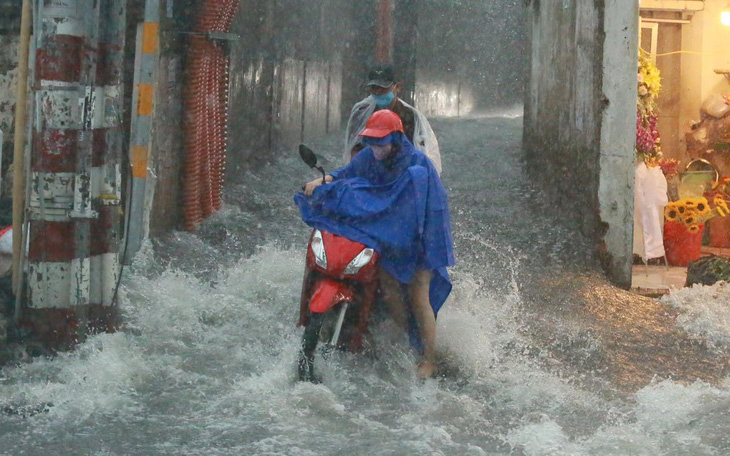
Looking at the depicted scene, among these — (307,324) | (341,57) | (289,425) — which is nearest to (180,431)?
(289,425)

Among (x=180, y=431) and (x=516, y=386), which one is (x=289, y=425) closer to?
(x=180, y=431)

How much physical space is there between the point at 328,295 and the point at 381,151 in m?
0.91

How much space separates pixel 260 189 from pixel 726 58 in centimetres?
631

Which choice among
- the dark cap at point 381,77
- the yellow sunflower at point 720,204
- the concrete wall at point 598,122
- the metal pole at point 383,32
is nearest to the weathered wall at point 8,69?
the dark cap at point 381,77

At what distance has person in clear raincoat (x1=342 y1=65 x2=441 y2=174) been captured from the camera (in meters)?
7.52

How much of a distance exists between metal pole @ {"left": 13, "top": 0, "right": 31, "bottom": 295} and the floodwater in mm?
685

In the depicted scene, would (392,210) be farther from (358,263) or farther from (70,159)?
(70,159)

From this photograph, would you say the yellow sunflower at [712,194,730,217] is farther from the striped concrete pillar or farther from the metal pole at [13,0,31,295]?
the metal pole at [13,0,31,295]

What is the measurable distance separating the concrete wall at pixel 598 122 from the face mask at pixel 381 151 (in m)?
4.81

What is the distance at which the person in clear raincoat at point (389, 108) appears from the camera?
7520mm

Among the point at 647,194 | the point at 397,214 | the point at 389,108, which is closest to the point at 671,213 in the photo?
the point at 647,194

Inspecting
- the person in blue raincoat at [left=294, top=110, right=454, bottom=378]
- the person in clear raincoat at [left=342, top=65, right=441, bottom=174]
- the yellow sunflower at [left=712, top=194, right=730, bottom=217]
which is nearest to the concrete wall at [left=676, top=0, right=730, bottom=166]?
the yellow sunflower at [left=712, top=194, right=730, bottom=217]

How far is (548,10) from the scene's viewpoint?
13.3 metres

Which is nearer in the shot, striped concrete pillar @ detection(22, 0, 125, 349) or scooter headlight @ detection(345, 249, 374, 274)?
scooter headlight @ detection(345, 249, 374, 274)
